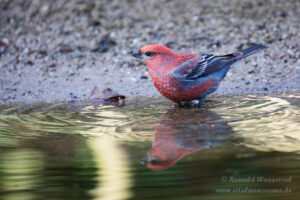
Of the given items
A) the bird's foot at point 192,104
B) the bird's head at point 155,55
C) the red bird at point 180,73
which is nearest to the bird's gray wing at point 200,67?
the red bird at point 180,73

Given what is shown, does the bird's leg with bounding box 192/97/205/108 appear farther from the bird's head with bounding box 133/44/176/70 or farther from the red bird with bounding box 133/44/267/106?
the bird's head with bounding box 133/44/176/70

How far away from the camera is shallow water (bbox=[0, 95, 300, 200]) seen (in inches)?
114

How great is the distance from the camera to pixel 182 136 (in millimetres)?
4059

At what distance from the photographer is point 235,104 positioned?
5.34 meters

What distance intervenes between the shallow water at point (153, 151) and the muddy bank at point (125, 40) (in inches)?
51.6

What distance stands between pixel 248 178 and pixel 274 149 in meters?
0.70

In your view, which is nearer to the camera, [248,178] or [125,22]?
[248,178]

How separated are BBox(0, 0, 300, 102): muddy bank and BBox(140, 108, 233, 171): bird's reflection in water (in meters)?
1.58

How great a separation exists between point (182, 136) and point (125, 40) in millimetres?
4591

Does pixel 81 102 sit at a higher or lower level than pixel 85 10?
lower

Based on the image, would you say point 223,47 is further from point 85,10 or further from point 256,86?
point 85,10

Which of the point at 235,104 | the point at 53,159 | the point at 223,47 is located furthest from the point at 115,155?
the point at 223,47

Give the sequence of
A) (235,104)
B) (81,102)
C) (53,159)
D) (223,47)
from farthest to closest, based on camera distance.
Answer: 1. (223,47)
2. (81,102)
3. (235,104)
4. (53,159)

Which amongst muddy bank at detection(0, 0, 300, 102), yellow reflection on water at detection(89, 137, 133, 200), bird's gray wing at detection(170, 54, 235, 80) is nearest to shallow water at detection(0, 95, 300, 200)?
yellow reflection on water at detection(89, 137, 133, 200)
